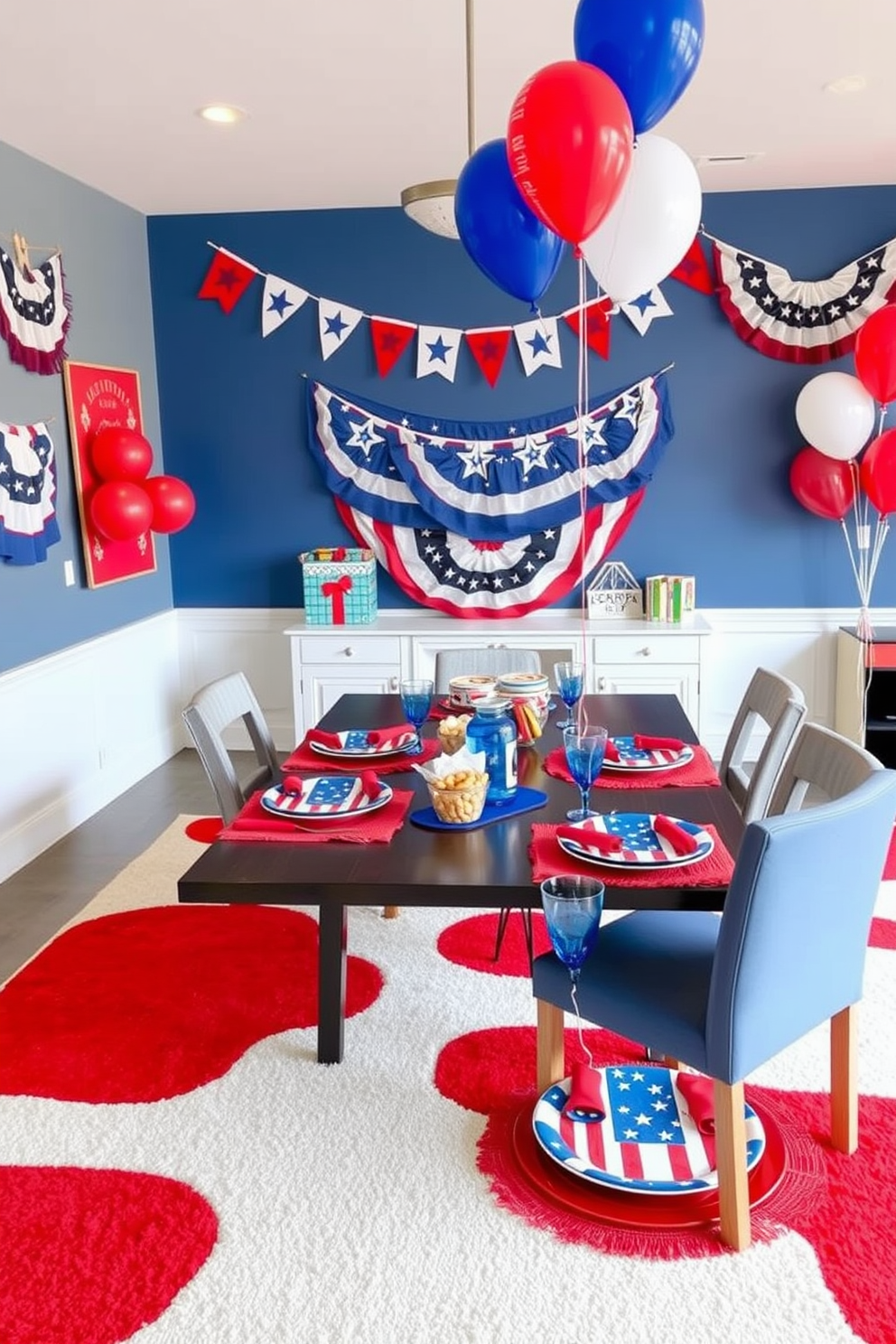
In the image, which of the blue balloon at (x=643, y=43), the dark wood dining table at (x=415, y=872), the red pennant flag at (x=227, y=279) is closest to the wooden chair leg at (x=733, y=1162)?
the dark wood dining table at (x=415, y=872)

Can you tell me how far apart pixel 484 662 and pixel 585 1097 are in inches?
66.8

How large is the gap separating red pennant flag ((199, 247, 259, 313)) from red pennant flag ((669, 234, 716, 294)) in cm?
186

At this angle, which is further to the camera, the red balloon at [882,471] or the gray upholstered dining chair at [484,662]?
the red balloon at [882,471]

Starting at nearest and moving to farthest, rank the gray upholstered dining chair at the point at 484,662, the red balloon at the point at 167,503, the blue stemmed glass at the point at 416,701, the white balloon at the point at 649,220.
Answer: the white balloon at the point at 649,220 < the blue stemmed glass at the point at 416,701 < the gray upholstered dining chair at the point at 484,662 < the red balloon at the point at 167,503

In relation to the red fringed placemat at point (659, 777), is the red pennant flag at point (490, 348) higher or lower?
higher

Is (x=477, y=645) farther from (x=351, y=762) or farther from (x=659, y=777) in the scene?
(x=659, y=777)

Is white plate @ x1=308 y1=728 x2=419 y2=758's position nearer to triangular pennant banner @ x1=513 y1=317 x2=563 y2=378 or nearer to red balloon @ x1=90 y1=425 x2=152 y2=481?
red balloon @ x1=90 y1=425 x2=152 y2=481

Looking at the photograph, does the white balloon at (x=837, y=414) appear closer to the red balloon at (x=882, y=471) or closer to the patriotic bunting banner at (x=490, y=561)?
the red balloon at (x=882, y=471)

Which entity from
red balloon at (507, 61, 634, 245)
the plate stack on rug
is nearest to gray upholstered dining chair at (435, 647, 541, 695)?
the plate stack on rug

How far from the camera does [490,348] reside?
497 cm

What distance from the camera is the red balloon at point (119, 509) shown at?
432 cm

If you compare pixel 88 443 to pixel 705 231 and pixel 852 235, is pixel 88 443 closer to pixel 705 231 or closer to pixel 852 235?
pixel 705 231

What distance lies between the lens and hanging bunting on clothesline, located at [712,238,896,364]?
473cm

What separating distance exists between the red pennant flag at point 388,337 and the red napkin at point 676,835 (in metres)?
3.39
